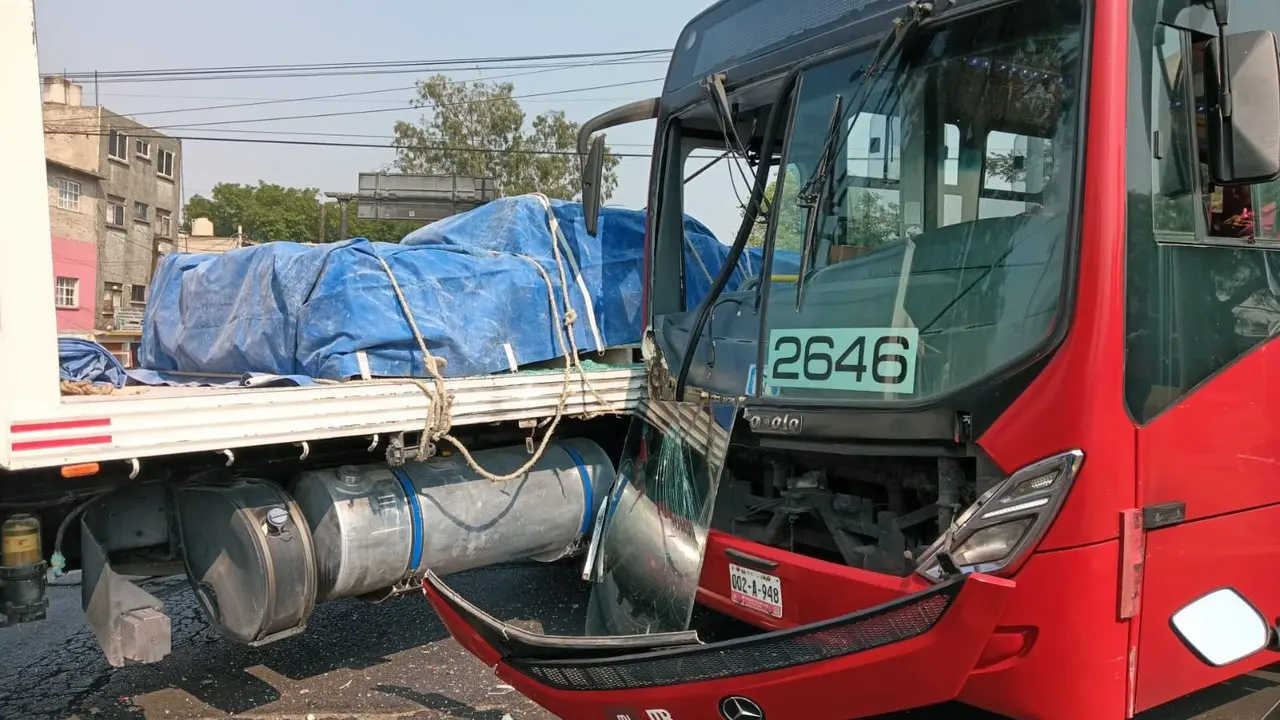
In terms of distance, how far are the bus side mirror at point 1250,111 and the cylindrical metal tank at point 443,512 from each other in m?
2.96

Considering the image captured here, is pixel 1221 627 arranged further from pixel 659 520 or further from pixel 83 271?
pixel 83 271

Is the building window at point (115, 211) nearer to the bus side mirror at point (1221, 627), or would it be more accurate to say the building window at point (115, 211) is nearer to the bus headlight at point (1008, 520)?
Answer: the bus headlight at point (1008, 520)

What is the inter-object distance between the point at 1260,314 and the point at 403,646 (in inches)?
163

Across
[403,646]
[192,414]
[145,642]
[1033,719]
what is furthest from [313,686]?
[1033,719]

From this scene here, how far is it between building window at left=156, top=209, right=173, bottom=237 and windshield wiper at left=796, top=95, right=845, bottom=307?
36.5 meters

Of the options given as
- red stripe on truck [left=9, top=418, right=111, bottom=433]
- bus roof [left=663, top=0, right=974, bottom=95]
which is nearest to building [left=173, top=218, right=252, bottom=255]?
bus roof [left=663, top=0, right=974, bottom=95]

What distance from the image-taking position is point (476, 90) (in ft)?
92.5

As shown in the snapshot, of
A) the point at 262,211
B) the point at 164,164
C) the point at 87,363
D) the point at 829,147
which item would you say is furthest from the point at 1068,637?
the point at 262,211

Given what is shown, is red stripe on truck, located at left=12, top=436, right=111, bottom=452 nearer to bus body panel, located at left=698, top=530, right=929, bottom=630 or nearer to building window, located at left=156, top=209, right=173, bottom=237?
bus body panel, located at left=698, top=530, right=929, bottom=630

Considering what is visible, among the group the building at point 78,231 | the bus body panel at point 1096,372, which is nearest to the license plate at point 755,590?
the bus body panel at point 1096,372

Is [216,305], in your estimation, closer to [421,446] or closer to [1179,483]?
[421,446]

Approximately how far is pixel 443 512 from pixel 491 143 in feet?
85.4

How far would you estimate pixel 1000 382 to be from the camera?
2.54 meters

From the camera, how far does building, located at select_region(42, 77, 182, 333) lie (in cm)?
2595
